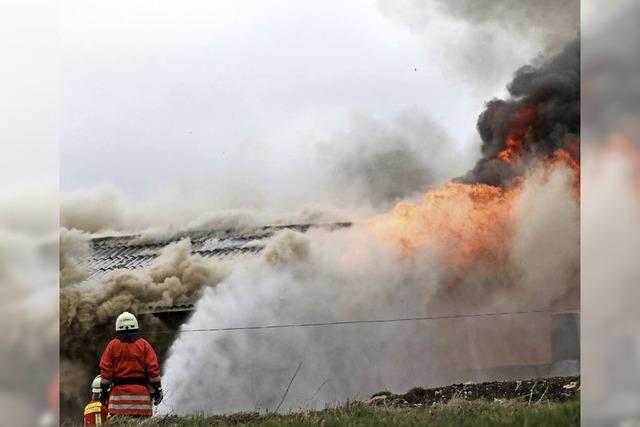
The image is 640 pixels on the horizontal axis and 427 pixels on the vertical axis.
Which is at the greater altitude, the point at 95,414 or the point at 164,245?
the point at 164,245

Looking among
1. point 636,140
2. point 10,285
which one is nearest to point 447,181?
point 636,140

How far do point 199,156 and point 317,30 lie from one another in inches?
49.0

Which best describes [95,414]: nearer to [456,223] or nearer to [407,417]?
[407,417]

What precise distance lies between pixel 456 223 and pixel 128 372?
2.65 metres

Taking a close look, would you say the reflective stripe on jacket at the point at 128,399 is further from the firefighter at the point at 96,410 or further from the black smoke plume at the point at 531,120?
the black smoke plume at the point at 531,120

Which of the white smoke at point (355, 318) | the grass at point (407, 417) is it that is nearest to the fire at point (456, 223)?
the white smoke at point (355, 318)

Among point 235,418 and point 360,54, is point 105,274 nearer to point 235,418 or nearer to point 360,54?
point 235,418

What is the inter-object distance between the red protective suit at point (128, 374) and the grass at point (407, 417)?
169mm

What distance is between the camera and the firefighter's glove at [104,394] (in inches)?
303

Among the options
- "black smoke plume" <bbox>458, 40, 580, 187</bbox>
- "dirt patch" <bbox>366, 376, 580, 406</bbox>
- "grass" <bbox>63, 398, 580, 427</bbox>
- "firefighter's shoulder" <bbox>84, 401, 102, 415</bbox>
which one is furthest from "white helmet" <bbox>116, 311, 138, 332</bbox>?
"black smoke plume" <bbox>458, 40, 580, 187</bbox>

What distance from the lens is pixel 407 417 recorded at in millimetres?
7977

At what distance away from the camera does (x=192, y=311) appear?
8016 millimetres

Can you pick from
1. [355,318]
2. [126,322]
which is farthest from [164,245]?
[355,318]

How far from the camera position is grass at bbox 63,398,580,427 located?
7863 millimetres
